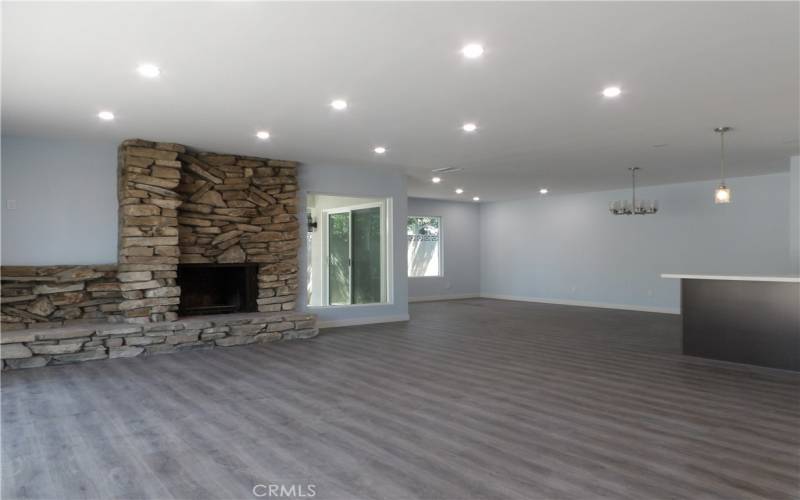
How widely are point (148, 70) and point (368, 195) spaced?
5362mm

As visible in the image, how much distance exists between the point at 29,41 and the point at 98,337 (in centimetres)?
360

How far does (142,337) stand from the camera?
6.47 m

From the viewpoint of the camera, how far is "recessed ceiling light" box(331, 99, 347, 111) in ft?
16.7

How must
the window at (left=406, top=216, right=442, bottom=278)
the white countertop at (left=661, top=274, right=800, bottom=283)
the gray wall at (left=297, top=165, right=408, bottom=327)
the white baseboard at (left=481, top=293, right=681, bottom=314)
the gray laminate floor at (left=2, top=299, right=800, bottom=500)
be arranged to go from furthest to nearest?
the window at (left=406, top=216, right=442, bottom=278) → the white baseboard at (left=481, top=293, right=681, bottom=314) → the gray wall at (left=297, top=165, right=408, bottom=327) → the white countertop at (left=661, top=274, right=800, bottom=283) → the gray laminate floor at (left=2, top=299, right=800, bottom=500)

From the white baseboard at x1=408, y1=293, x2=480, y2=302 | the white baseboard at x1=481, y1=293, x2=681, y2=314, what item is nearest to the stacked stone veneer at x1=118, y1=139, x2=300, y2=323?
the white baseboard at x1=408, y1=293, x2=480, y2=302

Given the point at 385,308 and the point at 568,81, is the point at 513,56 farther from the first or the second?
the point at 385,308

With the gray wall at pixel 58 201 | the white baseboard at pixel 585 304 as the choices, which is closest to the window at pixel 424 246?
the white baseboard at pixel 585 304

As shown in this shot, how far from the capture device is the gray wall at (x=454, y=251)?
13727 millimetres

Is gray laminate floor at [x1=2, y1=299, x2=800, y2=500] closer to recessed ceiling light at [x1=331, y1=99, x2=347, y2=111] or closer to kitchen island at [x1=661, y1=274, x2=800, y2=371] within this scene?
kitchen island at [x1=661, y1=274, x2=800, y2=371]

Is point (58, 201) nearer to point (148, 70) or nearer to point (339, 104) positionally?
point (148, 70)

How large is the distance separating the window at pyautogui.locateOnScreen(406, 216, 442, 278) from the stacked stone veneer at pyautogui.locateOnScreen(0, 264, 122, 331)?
7818 mm

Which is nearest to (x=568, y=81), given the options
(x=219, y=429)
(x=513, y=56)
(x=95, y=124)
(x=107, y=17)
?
(x=513, y=56)

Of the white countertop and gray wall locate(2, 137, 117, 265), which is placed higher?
gray wall locate(2, 137, 117, 265)

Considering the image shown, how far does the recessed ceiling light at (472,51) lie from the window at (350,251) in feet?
17.7
